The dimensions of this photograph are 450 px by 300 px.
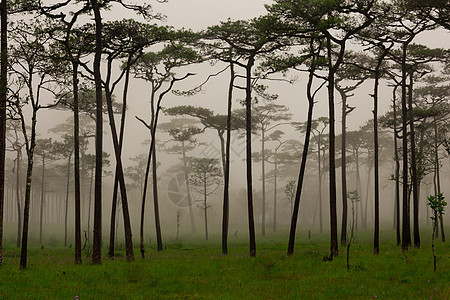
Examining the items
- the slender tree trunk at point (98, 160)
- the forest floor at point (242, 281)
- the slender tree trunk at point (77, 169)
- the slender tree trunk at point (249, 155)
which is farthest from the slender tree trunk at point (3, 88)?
the slender tree trunk at point (249, 155)

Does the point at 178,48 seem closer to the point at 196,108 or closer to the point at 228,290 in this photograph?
the point at 196,108

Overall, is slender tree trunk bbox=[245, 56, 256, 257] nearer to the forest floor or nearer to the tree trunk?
the forest floor

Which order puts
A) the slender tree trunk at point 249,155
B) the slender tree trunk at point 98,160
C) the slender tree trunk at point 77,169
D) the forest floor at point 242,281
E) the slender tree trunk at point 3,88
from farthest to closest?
the slender tree trunk at point 249,155 → the slender tree trunk at point 98,160 → the slender tree trunk at point 77,169 → the slender tree trunk at point 3,88 → the forest floor at point 242,281

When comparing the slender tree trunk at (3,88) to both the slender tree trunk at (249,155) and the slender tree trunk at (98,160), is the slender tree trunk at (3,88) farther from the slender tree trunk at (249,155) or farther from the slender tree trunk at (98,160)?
the slender tree trunk at (249,155)

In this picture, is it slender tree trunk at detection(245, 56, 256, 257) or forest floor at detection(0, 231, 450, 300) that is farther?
slender tree trunk at detection(245, 56, 256, 257)

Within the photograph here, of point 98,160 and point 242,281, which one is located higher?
point 98,160

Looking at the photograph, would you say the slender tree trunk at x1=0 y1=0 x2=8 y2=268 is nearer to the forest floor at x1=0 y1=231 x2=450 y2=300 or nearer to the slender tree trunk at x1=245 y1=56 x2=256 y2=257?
the forest floor at x1=0 y1=231 x2=450 y2=300

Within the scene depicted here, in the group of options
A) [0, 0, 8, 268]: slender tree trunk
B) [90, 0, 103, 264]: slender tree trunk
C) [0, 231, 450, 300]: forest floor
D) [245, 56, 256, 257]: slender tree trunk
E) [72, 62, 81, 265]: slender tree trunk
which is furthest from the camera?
[245, 56, 256, 257]: slender tree trunk

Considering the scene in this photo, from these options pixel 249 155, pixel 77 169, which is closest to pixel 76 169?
pixel 77 169

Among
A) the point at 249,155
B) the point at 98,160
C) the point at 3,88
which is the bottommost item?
the point at 98,160

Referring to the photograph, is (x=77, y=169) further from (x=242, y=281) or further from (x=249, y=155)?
(x=242, y=281)

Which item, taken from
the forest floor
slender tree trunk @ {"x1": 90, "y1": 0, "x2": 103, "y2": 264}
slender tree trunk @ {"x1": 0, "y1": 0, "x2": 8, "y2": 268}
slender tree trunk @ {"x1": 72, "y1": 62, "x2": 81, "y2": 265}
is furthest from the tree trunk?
slender tree trunk @ {"x1": 0, "y1": 0, "x2": 8, "y2": 268}

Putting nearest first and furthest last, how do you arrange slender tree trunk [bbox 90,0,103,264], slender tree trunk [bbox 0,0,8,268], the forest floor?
the forest floor, slender tree trunk [bbox 0,0,8,268], slender tree trunk [bbox 90,0,103,264]

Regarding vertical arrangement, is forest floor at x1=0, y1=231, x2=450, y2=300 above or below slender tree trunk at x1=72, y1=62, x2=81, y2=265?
below
